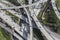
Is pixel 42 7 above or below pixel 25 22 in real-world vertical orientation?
above

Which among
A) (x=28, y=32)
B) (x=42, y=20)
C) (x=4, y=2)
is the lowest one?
(x=28, y=32)

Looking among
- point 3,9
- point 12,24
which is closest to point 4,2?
point 3,9

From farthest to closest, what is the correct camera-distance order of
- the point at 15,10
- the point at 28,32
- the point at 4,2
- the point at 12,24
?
the point at 4,2
the point at 15,10
the point at 12,24
the point at 28,32

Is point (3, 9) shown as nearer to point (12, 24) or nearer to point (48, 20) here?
point (12, 24)

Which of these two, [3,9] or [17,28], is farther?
[3,9]

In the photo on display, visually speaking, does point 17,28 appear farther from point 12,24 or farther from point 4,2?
point 4,2

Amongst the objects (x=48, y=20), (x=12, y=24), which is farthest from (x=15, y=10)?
(x=48, y=20)

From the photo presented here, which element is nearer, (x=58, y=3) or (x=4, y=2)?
(x=58, y=3)

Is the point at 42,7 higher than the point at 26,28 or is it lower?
higher

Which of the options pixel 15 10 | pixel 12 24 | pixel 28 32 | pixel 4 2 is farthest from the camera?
pixel 4 2
